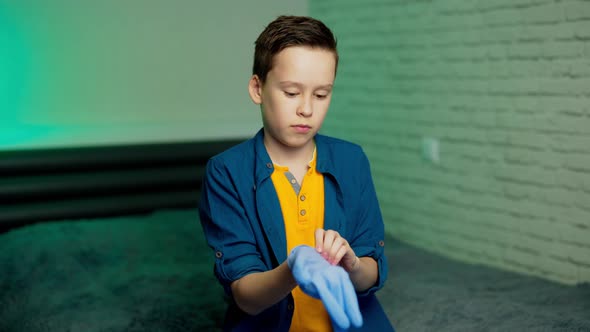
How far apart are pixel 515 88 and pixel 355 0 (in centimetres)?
134

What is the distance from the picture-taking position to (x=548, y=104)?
8.70 feet

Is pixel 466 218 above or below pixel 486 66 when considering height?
below

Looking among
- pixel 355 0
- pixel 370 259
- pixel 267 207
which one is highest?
pixel 355 0

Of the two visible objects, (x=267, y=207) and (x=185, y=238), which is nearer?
(x=267, y=207)

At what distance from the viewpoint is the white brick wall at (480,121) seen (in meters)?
2.59

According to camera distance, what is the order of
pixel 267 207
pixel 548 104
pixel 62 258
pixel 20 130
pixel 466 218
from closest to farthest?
pixel 267 207 → pixel 548 104 → pixel 62 258 → pixel 466 218 → pixel 20 130

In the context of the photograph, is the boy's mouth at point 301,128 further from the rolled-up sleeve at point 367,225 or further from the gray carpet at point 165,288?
the gray carpet at point 165,288

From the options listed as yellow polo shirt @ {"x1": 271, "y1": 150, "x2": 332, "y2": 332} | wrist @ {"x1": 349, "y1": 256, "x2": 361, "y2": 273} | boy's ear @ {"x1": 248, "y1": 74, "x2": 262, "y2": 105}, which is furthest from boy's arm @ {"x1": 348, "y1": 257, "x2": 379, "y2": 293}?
boy's ear @ {"x1": 248, "y1": 74, "x2": 262, "y2": 105}

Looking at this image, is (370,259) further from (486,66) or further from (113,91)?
(113,91)

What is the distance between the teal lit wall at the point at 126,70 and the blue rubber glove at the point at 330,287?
272 centimetres

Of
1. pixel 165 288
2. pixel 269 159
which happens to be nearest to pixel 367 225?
pixel 269 159

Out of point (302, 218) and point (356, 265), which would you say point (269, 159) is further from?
point (356, 265)

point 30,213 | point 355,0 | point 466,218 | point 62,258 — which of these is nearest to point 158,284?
point 62,258

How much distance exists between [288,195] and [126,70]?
265 cm
